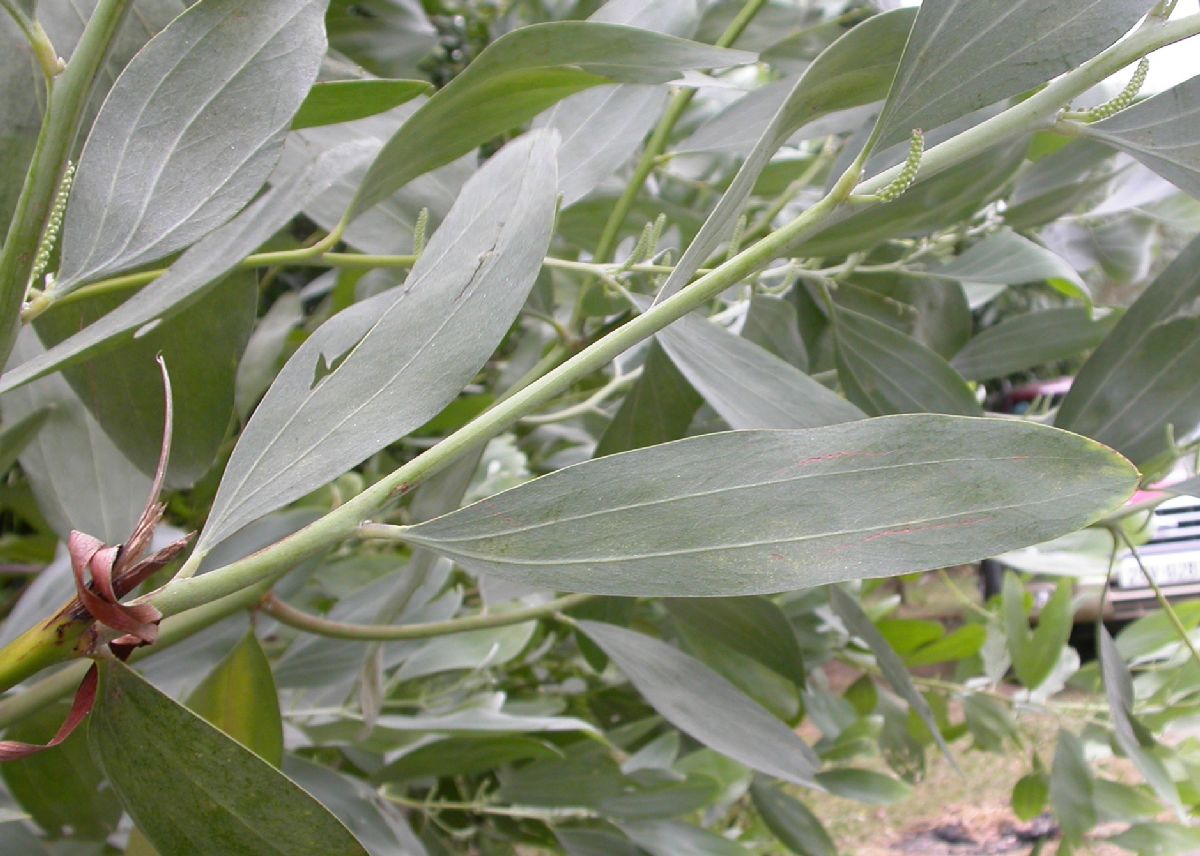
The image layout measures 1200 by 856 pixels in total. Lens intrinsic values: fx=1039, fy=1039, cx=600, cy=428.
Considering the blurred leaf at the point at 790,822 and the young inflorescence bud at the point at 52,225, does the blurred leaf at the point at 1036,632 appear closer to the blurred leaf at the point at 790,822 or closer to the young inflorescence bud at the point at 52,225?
the blurred leaf at the point at 790,822

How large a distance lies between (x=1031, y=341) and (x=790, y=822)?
39 centimetres

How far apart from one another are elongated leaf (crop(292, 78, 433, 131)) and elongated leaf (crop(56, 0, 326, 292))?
0.05 metres

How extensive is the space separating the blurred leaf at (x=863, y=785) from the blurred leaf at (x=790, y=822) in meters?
0.09

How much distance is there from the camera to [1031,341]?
0.59 meters

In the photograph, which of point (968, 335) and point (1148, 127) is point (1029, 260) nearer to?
point (968, 335)

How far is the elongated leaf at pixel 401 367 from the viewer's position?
25cm

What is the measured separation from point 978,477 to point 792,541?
0.04 metres

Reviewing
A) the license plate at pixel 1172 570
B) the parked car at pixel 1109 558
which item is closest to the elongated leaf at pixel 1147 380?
the parked car at pixel 1109 558

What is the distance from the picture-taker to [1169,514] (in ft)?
4.41

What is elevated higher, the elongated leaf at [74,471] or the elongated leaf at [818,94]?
the elongated leaf at [818,94]

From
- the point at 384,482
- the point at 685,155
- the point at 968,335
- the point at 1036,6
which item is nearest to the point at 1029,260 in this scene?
the point at 968,335

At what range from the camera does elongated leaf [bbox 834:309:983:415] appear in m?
0.45

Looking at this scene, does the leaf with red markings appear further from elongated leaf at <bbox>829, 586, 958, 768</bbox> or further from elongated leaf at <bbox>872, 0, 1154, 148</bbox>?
elongated leaf at <bbox>829, 586, 958, 768</bbox>

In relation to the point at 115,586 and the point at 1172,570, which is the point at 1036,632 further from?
the point at 1172,570
